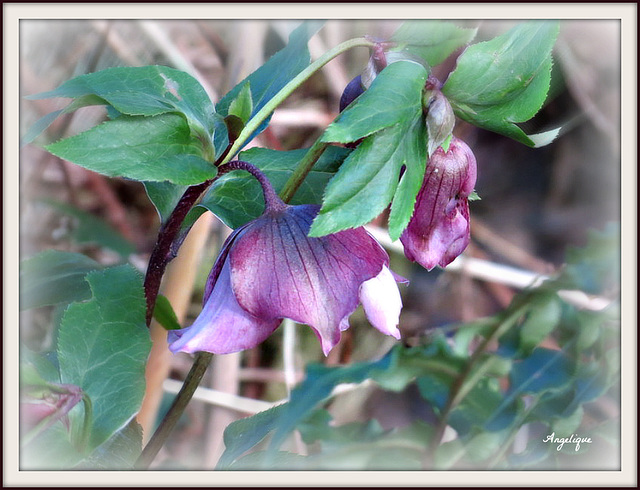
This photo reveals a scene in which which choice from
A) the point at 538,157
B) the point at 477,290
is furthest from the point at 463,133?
the point at 477,290

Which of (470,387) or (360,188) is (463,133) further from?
(360,188)

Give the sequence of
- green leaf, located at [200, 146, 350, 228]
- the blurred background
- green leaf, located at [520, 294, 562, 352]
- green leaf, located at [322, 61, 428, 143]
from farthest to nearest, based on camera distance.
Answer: the blurred background
green leaf, located at [520, 294, 562, 352]
green leaf, located at [200, 146, 350, 228]
green leaf, located at [322, 61, 428, 143]

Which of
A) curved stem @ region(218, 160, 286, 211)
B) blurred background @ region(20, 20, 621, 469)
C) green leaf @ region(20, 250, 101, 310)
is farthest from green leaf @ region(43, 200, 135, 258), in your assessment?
curved stem @ region(218, 160, 286, 211)

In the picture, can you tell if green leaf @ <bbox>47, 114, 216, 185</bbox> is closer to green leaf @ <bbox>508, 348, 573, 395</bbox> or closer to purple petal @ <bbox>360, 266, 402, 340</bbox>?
purple petal @ <bbox>360, 266, 402, 340</bbox>

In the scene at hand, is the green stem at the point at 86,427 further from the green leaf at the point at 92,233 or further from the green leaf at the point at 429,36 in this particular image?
the green leaf at the point at 92,233

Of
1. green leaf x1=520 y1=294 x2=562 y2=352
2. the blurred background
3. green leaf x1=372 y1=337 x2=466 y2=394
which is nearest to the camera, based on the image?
green leaf x1=372 y1=337 x2=466 y2=394

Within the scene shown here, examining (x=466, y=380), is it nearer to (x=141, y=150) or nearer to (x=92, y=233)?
(x=141, y=150)

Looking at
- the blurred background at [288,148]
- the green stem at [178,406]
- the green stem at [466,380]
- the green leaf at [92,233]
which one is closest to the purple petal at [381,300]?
the green stem at [178,406]
